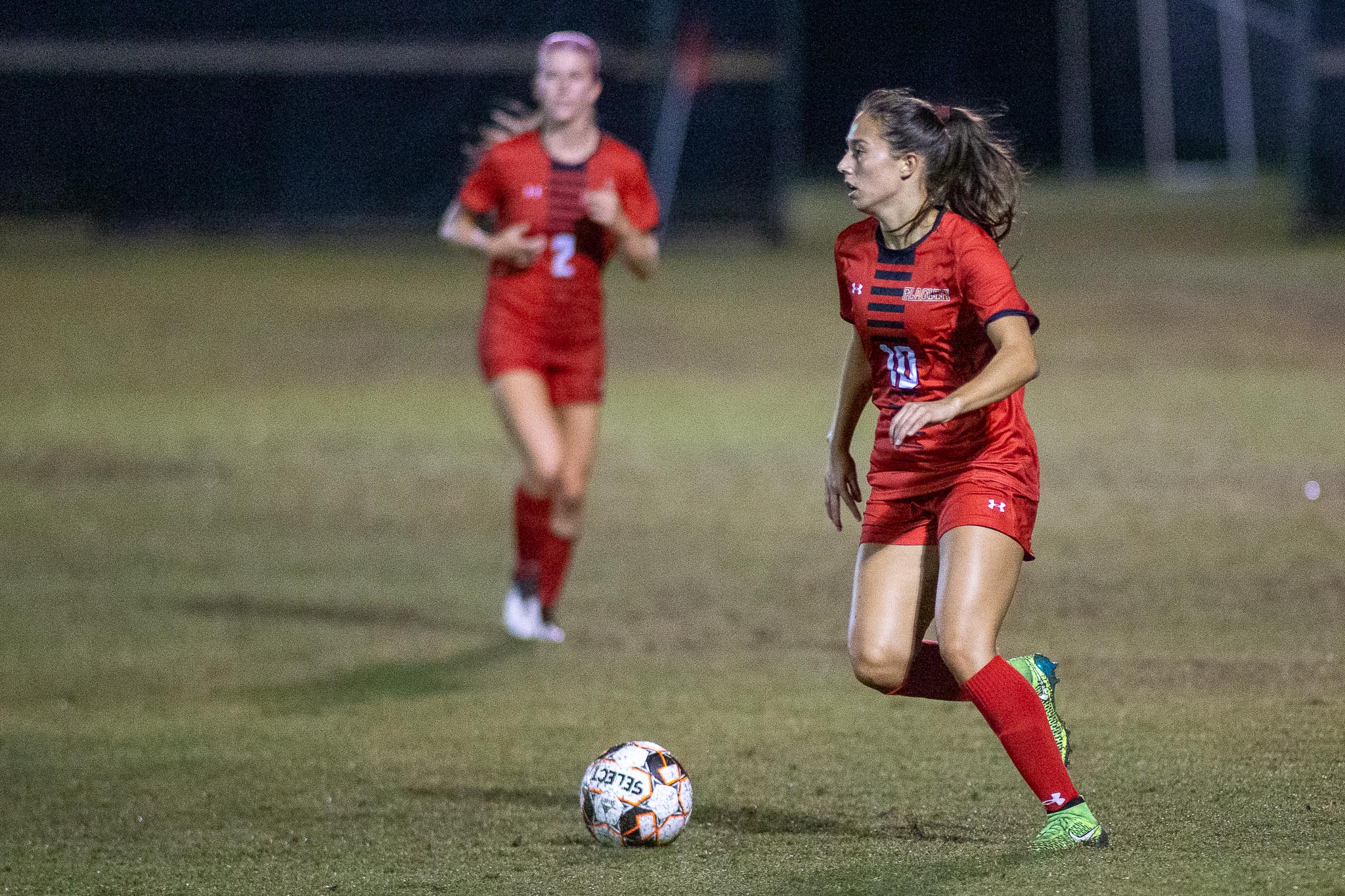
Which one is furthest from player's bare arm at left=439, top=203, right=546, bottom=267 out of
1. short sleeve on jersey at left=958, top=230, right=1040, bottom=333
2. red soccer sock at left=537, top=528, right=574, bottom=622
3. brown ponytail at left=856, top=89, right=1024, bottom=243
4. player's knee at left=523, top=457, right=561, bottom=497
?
short sleeve on jersey at left=958, top=230, right=1040, bottom=333

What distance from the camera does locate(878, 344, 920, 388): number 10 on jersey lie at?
180 inches

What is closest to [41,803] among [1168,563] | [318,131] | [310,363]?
[1168,563]

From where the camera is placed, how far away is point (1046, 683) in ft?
14.8

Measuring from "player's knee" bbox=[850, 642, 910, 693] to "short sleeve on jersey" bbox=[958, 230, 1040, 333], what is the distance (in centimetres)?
84

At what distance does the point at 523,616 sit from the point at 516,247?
1.54 m

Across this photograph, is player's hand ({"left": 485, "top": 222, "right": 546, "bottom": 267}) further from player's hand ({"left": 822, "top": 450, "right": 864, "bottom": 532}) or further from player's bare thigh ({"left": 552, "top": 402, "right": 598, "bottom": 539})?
player's hand ({"left": 822, "top": 450, "right": 864, "bottom": 532})

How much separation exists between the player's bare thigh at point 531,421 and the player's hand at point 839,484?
2530 mm

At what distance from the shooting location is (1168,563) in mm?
8438

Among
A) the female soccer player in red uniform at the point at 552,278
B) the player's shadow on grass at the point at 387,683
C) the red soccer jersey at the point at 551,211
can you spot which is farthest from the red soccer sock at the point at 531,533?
the red soccer jersey at the point at 551,211

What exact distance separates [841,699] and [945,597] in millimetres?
2134

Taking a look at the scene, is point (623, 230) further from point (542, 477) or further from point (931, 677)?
point (931, 677)

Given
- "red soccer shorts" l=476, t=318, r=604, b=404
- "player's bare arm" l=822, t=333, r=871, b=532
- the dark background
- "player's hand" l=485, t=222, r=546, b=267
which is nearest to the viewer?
"player's bare arm" l=822, t=333, r=871, b=532

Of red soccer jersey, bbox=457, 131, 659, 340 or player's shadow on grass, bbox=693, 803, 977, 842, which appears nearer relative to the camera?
player's shadow on grass, bbox=693, 803, 977, 842

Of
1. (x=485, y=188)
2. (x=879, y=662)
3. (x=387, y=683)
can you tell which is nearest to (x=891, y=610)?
(x=879, y=662)
